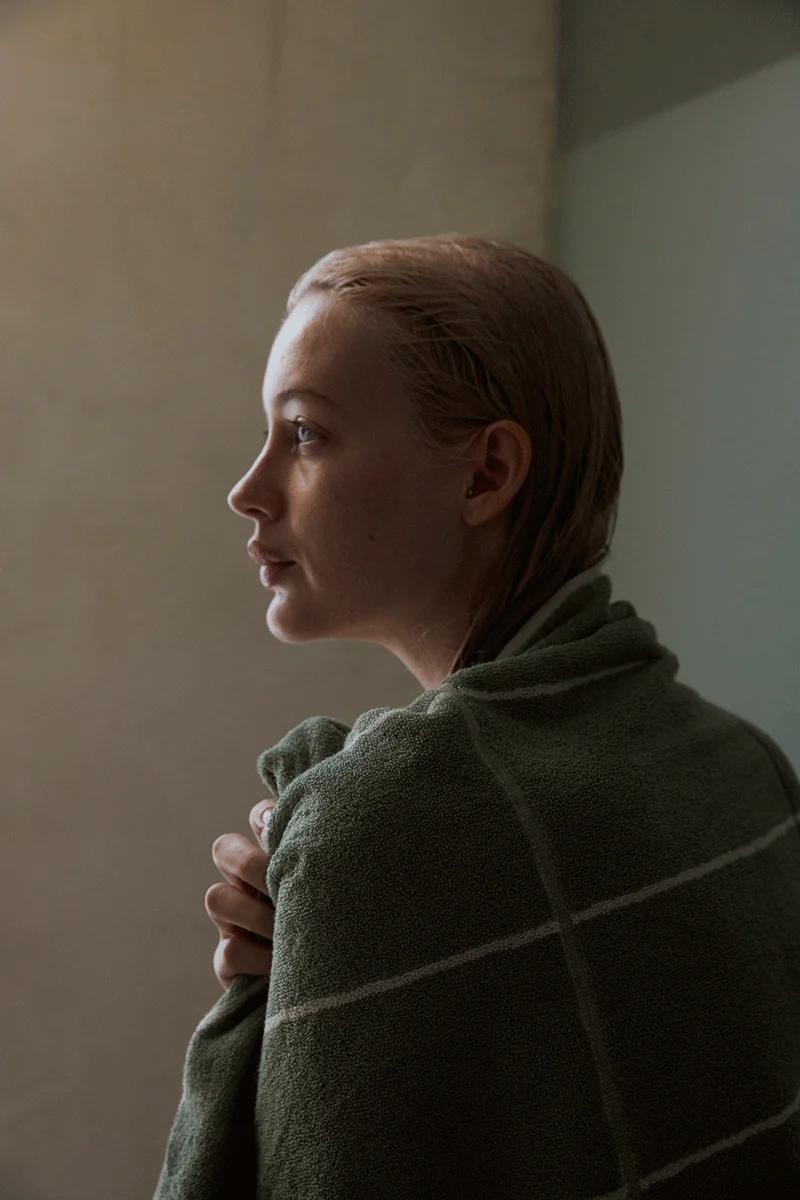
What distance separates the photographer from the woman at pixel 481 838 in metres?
0.72

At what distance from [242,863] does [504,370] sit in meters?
0.41

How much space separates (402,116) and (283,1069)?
1322mm

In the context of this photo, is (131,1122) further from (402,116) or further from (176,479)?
(402,116)

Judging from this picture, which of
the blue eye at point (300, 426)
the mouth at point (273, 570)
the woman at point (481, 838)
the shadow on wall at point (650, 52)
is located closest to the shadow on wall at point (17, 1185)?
the woman at point (481, 838)

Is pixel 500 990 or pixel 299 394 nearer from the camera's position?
pixel 500 990

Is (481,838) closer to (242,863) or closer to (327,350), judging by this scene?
(242,863)

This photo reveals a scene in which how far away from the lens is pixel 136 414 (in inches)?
59.9

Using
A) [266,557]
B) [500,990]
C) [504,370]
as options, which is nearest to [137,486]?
[266,557]

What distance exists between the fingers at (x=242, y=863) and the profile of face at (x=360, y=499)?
0.56ft

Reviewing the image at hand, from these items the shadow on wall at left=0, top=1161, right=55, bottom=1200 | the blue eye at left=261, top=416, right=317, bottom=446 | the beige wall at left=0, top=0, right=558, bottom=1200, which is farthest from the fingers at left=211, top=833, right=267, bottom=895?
the shadow on wall at left=0, top=1161, right=55, bottom=1200

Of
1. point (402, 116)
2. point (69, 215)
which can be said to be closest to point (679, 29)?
point (402, 116)

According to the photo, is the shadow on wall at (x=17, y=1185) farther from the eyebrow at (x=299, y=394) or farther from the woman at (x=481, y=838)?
the eyebrow at (x=299, y=394)

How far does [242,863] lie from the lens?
88 cm

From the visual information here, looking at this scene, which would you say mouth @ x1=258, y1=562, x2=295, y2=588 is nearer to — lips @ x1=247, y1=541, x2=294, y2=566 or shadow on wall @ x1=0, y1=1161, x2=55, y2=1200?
lips @ x1=247, y1=541, x2=294, y2=566
